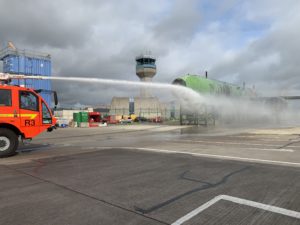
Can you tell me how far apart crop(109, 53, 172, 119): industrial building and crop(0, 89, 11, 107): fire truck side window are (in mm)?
50076

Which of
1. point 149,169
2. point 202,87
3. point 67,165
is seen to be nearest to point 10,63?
point 202,87

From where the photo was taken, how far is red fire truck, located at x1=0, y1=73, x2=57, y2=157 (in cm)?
1127

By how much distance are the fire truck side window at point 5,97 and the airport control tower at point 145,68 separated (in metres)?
83.8

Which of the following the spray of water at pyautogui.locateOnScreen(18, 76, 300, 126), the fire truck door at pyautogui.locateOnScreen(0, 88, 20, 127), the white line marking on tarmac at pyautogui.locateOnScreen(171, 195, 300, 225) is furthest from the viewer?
the spray of water at pyautogui.locateOnScreen(18, 76, 300, 126)

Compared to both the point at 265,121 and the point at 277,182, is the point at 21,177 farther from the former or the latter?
the point at 265,121

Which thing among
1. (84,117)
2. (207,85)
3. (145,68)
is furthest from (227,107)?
(145,68)

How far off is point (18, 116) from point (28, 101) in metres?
0.81

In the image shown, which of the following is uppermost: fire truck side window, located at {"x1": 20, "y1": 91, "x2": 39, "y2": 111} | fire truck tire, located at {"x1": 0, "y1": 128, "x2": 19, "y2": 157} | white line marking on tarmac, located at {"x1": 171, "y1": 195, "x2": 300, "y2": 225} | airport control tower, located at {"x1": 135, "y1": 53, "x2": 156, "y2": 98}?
airport control tower, located at {"x1": 135, "y1": 53, "x2": 156, "y2": 98}

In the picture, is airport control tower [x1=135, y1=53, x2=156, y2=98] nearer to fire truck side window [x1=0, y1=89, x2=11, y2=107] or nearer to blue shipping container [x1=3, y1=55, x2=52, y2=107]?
blue shipping container [x1=3, y1=55, x2=52, y2=107]

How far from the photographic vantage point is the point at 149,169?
27.1 feet

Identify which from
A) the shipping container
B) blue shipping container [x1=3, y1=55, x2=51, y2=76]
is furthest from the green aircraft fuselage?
the shipping container

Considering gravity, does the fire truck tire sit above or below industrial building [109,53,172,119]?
below

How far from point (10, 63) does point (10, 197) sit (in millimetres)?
31953

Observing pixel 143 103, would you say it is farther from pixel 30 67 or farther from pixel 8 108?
pixel 8 108
